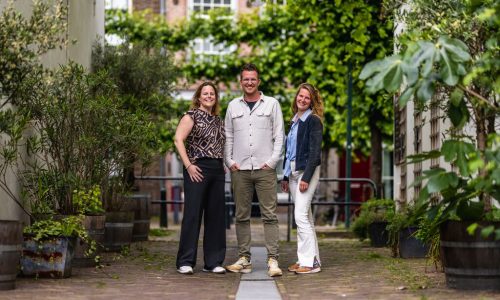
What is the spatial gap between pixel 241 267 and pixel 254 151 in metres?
1.18

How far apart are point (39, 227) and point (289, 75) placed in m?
19.6

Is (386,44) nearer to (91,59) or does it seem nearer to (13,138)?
(91,59)

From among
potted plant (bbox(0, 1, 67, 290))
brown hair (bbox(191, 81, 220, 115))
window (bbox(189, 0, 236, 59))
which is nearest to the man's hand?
brown hair (bbox(191, 81, 220, 115))

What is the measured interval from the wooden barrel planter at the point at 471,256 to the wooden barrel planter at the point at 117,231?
5.31 m

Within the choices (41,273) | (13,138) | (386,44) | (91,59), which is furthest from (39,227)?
(386,44)

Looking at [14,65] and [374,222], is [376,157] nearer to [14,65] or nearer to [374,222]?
[374,222]

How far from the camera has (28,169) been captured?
1180 cm

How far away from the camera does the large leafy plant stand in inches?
288

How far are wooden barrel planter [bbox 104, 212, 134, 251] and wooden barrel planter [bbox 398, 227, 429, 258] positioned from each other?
3.25 meters

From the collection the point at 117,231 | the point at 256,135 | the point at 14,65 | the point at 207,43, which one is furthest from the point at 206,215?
the point at 207,43

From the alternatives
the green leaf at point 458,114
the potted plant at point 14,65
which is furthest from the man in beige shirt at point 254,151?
the green leaf at point 458,114

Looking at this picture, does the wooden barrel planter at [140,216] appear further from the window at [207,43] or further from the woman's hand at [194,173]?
the window at [207,43]

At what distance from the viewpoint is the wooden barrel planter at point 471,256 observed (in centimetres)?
848

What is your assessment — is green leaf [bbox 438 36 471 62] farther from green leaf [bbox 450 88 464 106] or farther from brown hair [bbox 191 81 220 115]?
brown hair [bbox 191 81 220 115]
